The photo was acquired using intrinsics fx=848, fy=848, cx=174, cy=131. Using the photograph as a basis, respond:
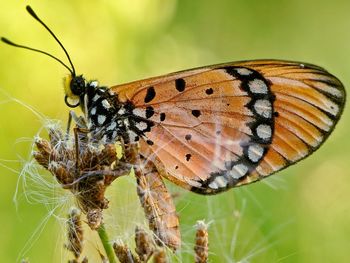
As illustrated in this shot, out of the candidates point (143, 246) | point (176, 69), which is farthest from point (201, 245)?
point (176, 69)

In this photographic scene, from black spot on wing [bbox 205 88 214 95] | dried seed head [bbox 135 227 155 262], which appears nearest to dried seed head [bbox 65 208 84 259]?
dried seed head [bbox 135 227 155 262]

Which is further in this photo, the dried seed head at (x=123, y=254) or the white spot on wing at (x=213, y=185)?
the white spot on wing at (x=213, y=185)

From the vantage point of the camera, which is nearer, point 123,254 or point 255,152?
point 123,254

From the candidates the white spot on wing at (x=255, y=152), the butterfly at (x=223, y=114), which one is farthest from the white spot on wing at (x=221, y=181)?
the white spot on wing at (x=255, y=152)

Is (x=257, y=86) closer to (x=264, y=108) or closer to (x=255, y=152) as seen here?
(x=264, y=108)

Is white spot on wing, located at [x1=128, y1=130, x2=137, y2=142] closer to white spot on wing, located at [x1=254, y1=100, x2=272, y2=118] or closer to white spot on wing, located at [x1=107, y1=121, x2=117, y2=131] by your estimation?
white spot on wing, located at [x1=107, y1=121, x2=117, y2=131]

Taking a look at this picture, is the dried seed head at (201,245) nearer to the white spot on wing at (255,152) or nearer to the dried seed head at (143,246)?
the dried seed head at (143,246)
